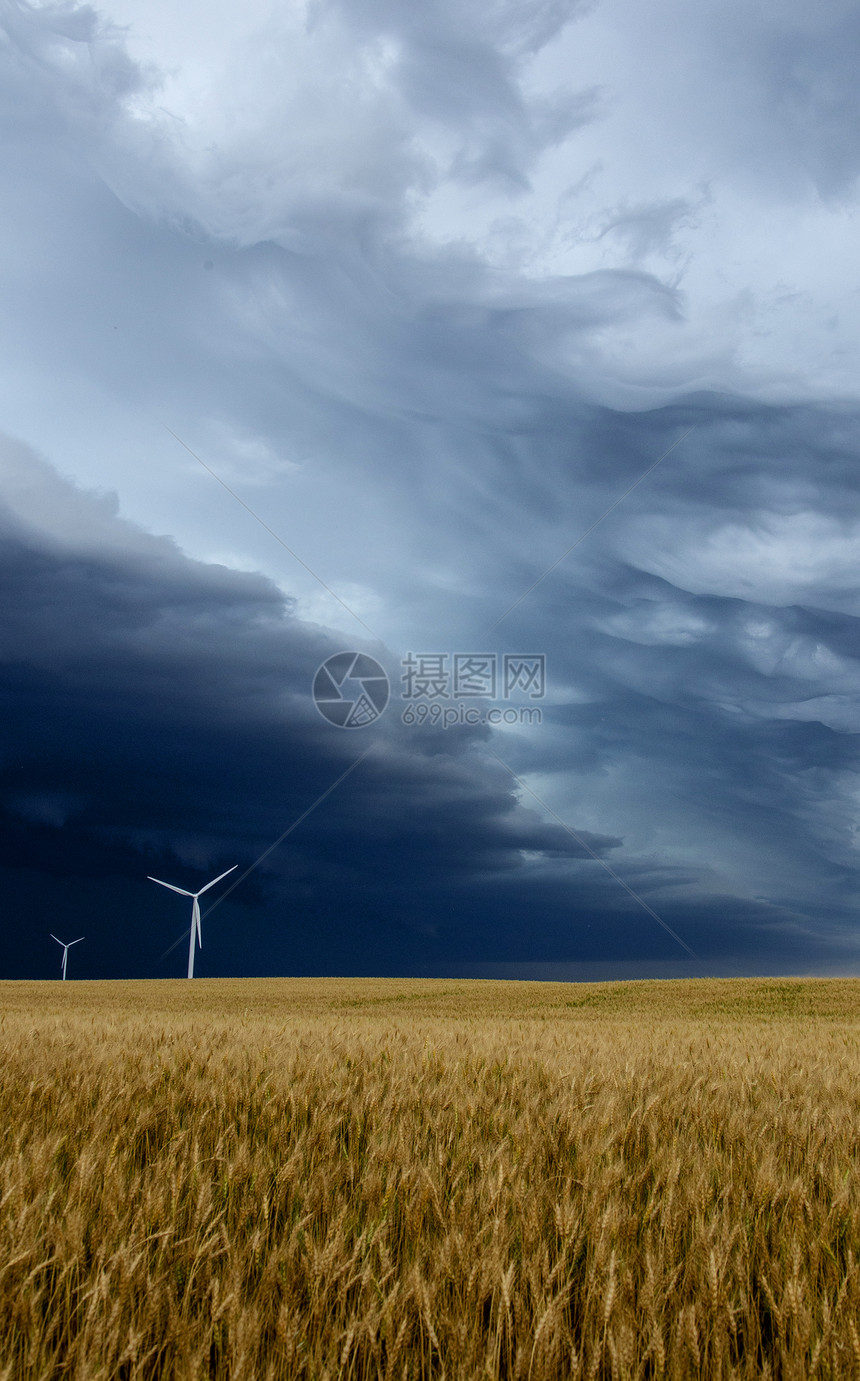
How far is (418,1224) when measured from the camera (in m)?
3.01

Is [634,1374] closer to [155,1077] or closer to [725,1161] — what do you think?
[725,1161]

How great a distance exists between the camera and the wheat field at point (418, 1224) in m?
2.27

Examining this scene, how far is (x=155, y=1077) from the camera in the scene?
218 inches

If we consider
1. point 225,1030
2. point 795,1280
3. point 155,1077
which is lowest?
point 225,1030

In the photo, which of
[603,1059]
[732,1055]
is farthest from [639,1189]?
[732,1055]

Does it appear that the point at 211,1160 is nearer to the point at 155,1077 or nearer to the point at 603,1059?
the point at 155,1077

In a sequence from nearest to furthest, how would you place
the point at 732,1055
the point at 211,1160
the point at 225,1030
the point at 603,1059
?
the point at 211,1160 < the point at 603,1059 < the point at 732,1055 < the point at 225,1030

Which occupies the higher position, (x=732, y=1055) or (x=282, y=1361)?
(x=282, y=1361)

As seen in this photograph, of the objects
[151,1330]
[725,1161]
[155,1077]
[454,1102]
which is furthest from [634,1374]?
[155,1077]

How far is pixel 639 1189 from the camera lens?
144 inches

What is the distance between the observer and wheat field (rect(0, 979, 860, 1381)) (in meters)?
2.27

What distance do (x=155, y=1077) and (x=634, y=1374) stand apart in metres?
4.19

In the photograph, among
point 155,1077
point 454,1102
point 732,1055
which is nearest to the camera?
point 454,1102

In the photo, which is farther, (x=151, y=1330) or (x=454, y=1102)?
(x=454, y=1102)
